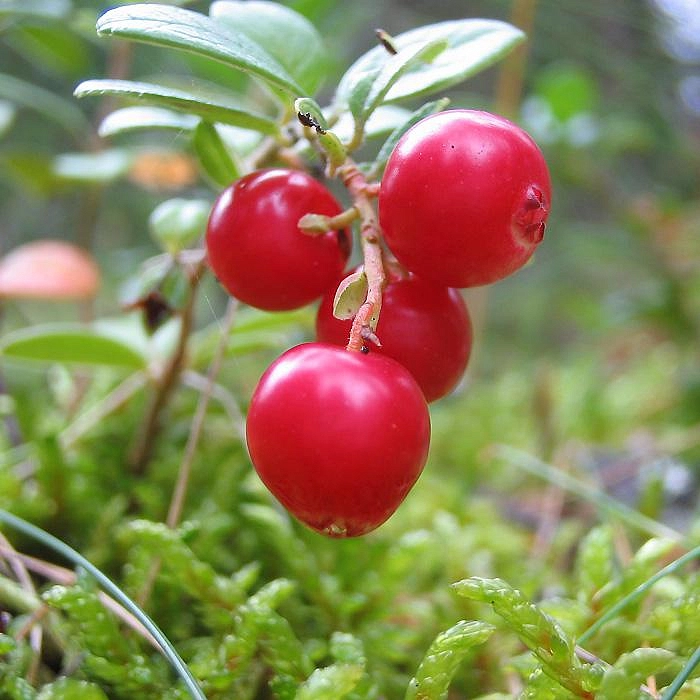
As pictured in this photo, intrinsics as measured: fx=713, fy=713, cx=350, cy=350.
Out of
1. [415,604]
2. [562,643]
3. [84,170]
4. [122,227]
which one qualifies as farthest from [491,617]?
[122,227]

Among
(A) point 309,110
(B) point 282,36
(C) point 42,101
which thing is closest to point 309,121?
(A) point 309,110

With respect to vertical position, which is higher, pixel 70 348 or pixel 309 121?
pixel 309 121

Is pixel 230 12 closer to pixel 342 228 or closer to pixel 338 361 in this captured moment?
pixel 342 228

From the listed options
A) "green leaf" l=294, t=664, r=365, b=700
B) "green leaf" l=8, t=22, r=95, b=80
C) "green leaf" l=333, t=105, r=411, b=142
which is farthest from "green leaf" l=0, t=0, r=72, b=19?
"green leaf" l=294, t=664, r=365, b=700

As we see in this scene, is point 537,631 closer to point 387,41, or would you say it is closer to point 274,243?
point 274,243

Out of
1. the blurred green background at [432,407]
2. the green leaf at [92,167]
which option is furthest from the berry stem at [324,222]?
the green leaf at [92,167]

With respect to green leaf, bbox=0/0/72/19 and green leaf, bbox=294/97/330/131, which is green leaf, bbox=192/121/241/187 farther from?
green leaf, bbox=0/0/72/19
